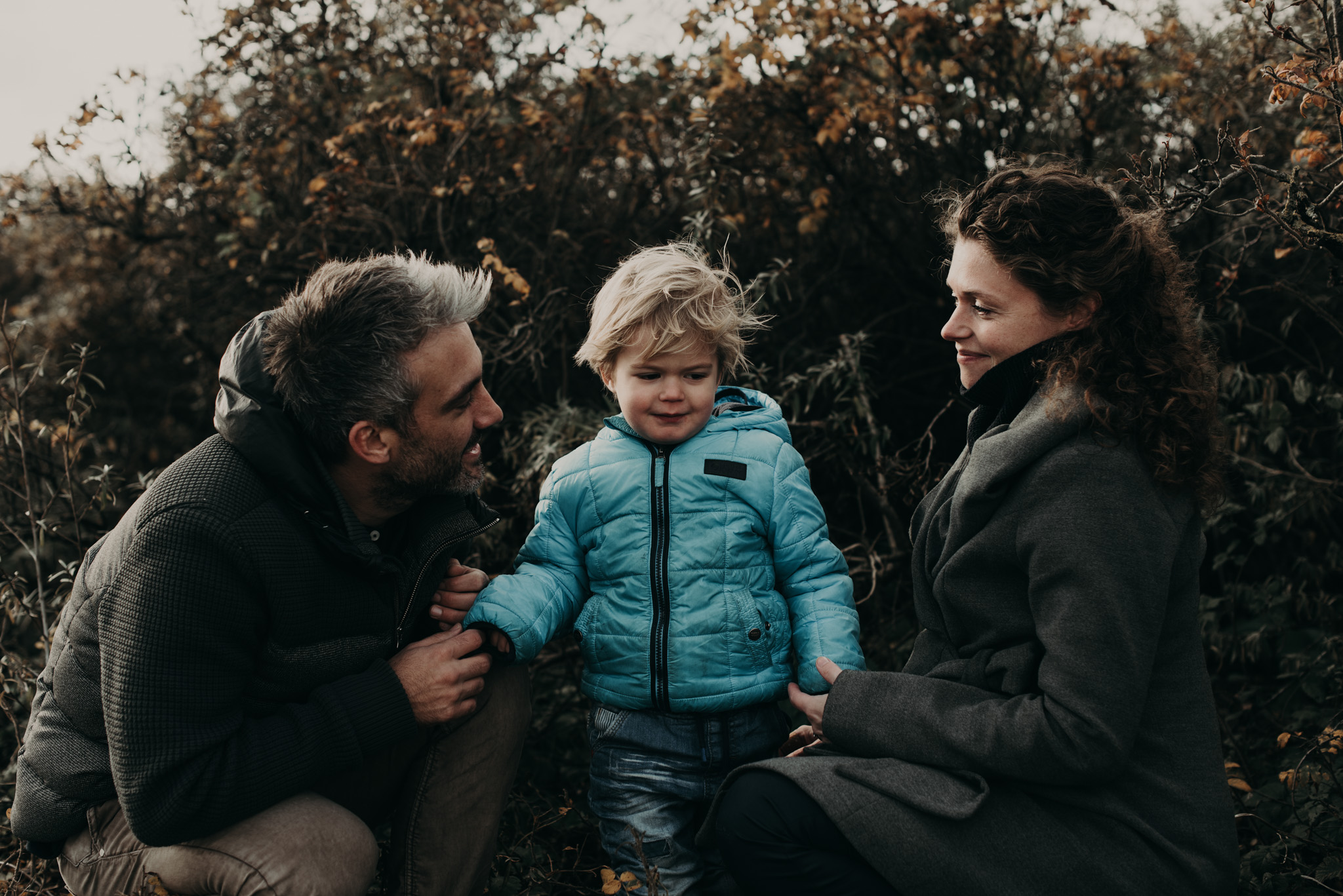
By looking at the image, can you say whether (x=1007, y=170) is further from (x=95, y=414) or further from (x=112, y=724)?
(x=95, y=414)

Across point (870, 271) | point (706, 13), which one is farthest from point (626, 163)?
point (870, 271)

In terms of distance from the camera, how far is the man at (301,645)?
1884 millimetres

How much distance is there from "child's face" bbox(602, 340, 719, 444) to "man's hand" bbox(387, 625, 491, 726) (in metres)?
0.66

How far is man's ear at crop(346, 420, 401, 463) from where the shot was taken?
7.08ft

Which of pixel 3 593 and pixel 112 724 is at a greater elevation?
pixel 3 593

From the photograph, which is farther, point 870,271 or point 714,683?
point 870,271

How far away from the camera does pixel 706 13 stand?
388 centimetres

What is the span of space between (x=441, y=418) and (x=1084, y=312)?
4.73ft

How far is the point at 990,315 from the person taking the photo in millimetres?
2012

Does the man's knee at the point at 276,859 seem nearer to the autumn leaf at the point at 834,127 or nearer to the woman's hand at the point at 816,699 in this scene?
the woman's hand at the point at 816,699

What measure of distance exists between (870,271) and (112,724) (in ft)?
11.3

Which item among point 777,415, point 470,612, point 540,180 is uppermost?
point 540,180

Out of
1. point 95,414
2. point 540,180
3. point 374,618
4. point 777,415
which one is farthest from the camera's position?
point 95,414

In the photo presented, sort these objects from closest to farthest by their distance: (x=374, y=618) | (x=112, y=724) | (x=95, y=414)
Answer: (x=112, y=724) < (x=374, y=618) < (x=95, y=414)
